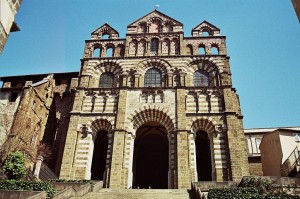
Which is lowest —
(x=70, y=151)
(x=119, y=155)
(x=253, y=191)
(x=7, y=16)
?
(x=253, y=191)

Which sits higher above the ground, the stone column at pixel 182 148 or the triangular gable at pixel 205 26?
the triangular gable at pixel 205 26

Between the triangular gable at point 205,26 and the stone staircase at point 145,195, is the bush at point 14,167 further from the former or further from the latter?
the triangular gable at point 205,26

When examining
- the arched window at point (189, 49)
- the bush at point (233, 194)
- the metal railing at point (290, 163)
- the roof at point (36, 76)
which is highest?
the arched window at point (189, 49)

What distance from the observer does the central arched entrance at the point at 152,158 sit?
26.0m

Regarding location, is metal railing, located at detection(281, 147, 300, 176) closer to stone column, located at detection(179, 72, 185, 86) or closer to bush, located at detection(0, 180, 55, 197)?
stone column, located at detection(179, 72, 185, 86)

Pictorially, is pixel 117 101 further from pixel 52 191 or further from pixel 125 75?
pixel 52 191

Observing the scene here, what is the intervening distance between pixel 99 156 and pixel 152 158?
5873 millimetres

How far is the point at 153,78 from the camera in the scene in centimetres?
2484

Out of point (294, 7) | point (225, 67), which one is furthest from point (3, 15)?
point (225, 67)

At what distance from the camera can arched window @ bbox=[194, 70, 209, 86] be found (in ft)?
79.9

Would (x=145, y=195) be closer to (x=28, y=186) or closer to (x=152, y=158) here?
(x=28, y=186)

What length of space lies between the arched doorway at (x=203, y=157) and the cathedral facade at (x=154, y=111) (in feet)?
0.33

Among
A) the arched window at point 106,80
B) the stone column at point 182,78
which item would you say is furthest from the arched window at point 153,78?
the arched window at point 106,80

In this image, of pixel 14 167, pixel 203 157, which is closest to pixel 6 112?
pixel 14 167
